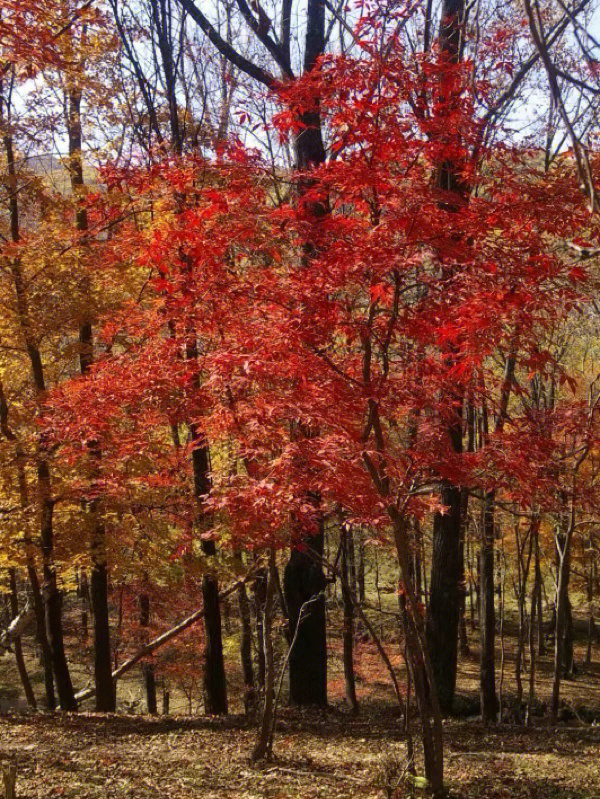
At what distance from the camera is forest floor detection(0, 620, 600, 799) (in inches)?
219

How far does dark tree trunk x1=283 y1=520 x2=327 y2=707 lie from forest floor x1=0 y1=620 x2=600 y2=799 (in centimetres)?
38

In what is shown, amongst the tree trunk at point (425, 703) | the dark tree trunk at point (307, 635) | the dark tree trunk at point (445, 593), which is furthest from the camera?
the dark tree trunk at point (445, 593)

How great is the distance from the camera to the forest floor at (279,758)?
5555 mm

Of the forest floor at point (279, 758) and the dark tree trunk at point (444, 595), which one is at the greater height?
the dark tree trunk at point (444, 595)

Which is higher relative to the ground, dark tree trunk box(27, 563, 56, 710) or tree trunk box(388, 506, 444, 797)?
tree trunk box(388, 506, 444, 797)

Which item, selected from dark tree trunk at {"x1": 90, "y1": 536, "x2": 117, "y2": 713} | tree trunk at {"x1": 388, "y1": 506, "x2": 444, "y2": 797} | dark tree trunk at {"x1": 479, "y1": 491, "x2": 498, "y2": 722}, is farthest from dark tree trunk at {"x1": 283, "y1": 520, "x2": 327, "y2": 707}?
dark tree trunk at {"x1": 479, "y1": 491, "x2": 498, "y2": 722}

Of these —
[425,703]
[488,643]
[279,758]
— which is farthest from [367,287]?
[488,643]

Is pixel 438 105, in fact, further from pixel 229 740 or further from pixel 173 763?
pixel 229 740

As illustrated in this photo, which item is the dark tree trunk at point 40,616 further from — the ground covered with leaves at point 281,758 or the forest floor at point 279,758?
the ground covered with leaves at point 281,758

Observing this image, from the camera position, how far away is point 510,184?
4953mm

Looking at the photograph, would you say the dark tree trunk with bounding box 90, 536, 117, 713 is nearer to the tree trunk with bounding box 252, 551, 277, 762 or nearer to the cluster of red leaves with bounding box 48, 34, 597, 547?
the tree trunk with bounding box 252, 551, 277, 762

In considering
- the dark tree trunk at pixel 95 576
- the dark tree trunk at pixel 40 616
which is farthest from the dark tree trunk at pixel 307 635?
the dark tree trunk at pixel 40 616

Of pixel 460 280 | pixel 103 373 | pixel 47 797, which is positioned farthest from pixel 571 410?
pixel 47 797

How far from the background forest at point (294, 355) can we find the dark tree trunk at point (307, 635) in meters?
0.04
